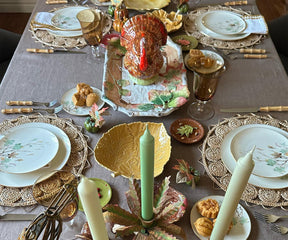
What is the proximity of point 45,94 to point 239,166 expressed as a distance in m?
0.81

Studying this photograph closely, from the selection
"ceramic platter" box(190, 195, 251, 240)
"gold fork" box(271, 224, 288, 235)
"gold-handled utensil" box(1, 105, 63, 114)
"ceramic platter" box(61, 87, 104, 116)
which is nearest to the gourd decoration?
"ceramic platter" box(61, 87, 104, 116)

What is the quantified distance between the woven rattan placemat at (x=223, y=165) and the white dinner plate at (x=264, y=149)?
0.04 meters

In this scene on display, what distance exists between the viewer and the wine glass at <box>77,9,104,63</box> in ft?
3.80

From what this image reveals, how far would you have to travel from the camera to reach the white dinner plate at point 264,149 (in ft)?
2.80

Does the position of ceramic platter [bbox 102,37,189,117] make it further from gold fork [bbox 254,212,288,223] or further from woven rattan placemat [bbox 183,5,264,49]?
gold fork [bbox 254,212,288,223]

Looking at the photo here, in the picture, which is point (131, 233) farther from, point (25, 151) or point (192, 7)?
point (192, 7)

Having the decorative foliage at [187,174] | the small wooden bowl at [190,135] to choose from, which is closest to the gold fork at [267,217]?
the decorative foliage at [187,174]

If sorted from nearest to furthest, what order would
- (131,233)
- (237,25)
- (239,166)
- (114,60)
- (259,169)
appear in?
(239,166) → (131,233) → (259,169) → (114,60) → (237,25)

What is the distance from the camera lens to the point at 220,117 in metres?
1.02

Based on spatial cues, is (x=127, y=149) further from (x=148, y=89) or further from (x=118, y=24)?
(x=118, y=24)

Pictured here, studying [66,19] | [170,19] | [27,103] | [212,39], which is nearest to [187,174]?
[27,103]

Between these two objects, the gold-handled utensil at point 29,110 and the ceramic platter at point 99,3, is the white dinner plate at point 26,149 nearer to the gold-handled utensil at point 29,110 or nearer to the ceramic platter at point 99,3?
the gold-handled utensil at point 29,110

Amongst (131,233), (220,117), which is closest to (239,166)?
(131,233)

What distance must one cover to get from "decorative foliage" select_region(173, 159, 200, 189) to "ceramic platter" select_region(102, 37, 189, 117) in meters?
0.21
